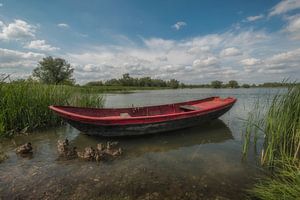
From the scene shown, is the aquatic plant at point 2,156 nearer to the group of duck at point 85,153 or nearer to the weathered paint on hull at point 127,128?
the group of duck at point 85,153

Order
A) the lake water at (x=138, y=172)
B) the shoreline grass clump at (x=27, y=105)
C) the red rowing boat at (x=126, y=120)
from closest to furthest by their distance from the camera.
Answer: the lake water at (x=138, y=172) < the red rowing boat at (x=126, y=120) < the shoreline grass clump at (x=27, y=105)

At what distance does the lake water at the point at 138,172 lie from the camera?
10.6 ft

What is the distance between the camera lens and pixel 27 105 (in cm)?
664

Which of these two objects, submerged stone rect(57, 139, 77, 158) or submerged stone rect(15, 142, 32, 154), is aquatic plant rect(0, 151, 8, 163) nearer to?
submerged stone rect(15, 142, 32, 154)

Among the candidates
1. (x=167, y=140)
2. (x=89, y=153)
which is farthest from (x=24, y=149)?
(x=167, y=140)

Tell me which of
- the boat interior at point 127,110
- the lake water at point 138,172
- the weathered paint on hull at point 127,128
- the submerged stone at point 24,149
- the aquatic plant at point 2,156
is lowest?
the lake water at point 138,172

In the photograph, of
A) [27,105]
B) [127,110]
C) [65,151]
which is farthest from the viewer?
[127,110]

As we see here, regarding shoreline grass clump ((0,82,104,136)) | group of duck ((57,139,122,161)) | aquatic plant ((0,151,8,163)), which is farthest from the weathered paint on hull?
shoreline grass clump ((0,82,104,136))

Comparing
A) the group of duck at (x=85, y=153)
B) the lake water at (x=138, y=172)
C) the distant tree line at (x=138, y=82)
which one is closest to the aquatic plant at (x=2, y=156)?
the lake water at (x=138, y=172)

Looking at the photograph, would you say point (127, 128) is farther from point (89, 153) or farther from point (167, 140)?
point (89, 153)

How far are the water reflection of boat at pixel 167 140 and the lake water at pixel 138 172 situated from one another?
0.10 feet

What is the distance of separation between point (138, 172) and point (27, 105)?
503 centimetres

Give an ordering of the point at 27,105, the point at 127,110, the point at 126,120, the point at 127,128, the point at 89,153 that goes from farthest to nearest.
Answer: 1. the point at 127,110
2. the point at 27,105
3. the point at 127,128
4. the point at 126,120
5. the point at 89,153

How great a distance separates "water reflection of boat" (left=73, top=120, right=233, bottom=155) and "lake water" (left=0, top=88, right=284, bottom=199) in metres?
0.03
